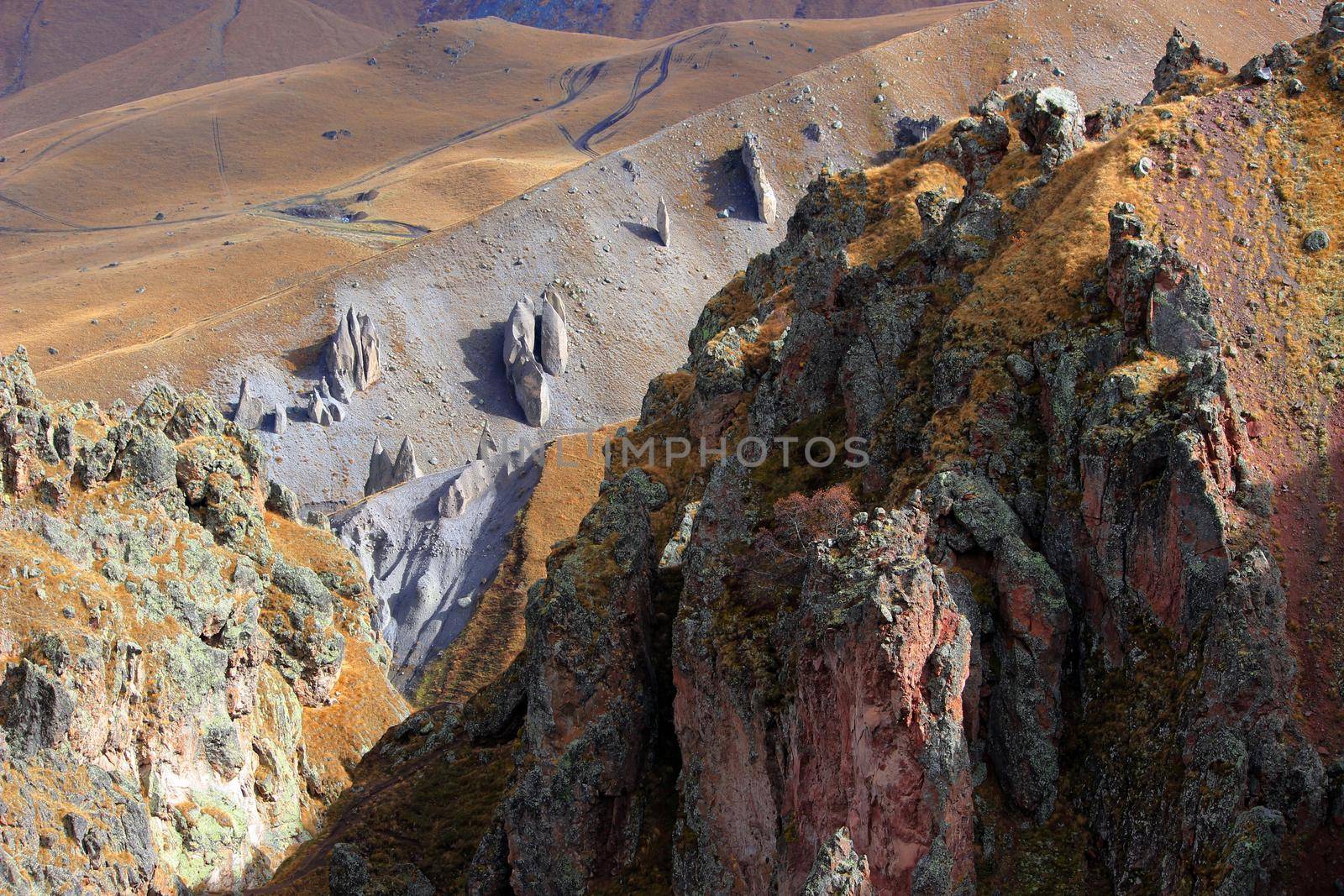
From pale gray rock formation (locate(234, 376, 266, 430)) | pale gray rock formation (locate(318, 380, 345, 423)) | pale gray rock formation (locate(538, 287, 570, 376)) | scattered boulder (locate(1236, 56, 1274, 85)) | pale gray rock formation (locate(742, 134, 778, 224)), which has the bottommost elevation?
scattered boulder (locate(1236, 56, 1274, 85))

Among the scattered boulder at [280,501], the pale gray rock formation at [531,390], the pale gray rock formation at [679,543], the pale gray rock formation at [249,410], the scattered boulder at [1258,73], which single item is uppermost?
the pale gray rock formation at [531,390]

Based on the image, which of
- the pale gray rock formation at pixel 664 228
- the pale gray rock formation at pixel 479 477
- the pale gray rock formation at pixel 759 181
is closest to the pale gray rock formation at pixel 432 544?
the pale gray rock formation at pixel 479 477

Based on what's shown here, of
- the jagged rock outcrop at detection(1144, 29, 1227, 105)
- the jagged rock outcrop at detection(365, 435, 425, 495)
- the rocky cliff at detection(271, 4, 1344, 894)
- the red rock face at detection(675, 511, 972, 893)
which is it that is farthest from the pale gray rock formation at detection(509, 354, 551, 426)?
the red rock face at detection(675, 511, 972, 893)

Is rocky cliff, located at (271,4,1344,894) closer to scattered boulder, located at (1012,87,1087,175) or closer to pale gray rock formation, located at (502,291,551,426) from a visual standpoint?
scattered boulder, located at (1012,87,1087,175)

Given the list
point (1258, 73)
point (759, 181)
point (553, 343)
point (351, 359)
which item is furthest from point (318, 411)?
point (1258, 73)

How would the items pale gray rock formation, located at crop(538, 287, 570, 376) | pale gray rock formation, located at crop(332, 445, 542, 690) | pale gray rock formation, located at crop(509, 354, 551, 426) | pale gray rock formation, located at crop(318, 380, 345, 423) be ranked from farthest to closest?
pale gray rock formation, located at crop(538, 287, 570, 376) < pale gray rock formation, located at crop(509, 354, 551, 426) < pale gray rock formation, located at crop(318, 380, 345, 423) < pale gray rock formation, located at crop(332, 445, 542, 690)

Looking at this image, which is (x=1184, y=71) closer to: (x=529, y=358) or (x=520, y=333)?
(x=529, y=358)

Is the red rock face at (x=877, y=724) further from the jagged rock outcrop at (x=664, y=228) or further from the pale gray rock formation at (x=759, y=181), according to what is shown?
the pale gray rock formation at (x=759, y=181)
